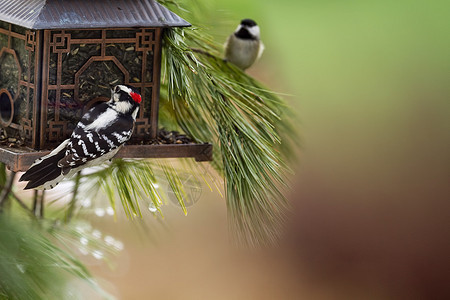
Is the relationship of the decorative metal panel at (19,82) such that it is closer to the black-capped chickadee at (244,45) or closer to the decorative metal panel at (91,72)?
the decorative metal panel at (91,72)

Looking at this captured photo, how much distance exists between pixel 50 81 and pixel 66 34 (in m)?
0.09

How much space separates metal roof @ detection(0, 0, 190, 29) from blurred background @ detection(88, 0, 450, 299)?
2.02m

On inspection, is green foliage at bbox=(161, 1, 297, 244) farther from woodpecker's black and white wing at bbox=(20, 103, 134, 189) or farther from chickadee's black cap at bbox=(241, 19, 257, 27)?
chickadee's black cap at bbox=(241, 19, 257, 27)

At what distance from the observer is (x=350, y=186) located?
3.96 metres

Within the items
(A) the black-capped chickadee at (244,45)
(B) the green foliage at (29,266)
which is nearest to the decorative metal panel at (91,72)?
(B) the green foliage at (29,266)

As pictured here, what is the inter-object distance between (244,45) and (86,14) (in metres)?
0.72

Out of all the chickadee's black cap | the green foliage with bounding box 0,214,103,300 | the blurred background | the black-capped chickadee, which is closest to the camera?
the green foliage with bounding box 0,214,103,300

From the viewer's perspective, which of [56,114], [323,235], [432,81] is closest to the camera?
[56,114]

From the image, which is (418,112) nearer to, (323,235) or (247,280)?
(323,235)

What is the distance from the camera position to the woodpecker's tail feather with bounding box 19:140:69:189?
1.28 m

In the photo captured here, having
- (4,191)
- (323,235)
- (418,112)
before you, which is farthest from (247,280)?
(4,191)

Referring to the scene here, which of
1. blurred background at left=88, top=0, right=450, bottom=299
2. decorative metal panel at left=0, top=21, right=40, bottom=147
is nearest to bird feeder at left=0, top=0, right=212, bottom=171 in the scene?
decorative metal panel at left=0, top=21, right=40, bottom=147

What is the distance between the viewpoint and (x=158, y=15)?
1378 mm

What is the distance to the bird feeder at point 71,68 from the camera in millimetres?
1320
